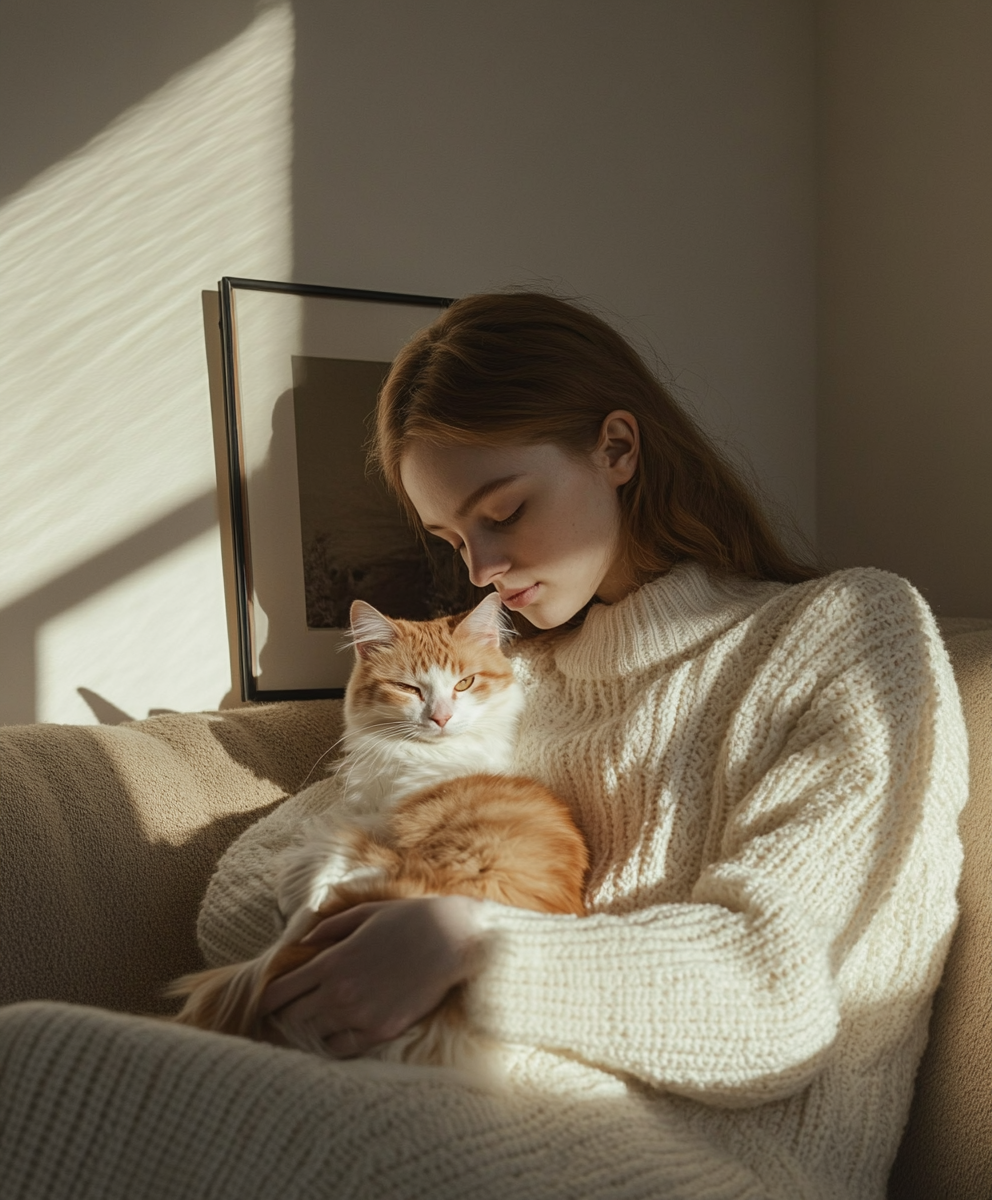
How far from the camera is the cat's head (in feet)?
4.57

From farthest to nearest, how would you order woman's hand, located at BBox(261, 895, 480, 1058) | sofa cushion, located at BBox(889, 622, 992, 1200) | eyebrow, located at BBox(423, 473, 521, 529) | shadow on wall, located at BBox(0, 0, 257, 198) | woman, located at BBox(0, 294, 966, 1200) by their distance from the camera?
1. shadow on wall, located at BBox(0, 0, 257, 198)
2. eyebrow, located at BBox(423, 473, 521, 529)
3. sofa cushion, located at BBox(889, 622, 992, 1200)
4. woman's hand, located at BBox(261, 895, 480, 1058)
5. woman, located at BBox(0, 294, 966, 1200)

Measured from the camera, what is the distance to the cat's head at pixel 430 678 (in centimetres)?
139

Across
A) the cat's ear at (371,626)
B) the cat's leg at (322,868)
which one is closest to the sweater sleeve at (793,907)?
the cat's leg at (322,868)

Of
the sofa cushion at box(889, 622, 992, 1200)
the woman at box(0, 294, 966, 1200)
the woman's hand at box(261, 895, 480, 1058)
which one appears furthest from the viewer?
the sofa cushion at box(889, 622, 992, 1200)

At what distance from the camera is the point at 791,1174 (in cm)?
96

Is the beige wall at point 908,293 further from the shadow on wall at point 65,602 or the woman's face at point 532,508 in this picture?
the shadow on wall at point 65,602

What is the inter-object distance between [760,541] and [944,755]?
0.52 meters

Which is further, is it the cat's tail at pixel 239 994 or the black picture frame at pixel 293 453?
the black picture frame at pixel 293 453

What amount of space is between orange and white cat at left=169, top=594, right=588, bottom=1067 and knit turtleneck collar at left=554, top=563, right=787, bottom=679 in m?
0.16

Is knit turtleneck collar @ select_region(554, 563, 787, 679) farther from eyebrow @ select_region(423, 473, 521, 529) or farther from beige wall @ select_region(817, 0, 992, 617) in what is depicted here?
beige wall @ select_region(817, 0, 992, 617)

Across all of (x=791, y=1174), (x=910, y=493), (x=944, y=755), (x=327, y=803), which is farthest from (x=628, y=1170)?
(x=910, y=493)

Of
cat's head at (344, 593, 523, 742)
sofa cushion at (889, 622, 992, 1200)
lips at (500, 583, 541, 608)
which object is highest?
lips at (500, 583, 541, 608)

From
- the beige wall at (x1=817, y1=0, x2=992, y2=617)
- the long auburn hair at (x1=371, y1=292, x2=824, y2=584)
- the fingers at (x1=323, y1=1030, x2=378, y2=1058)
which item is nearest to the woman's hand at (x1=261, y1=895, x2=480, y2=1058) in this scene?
the fingers at (x1=323, y1=1030, x2=378, y2=1058)

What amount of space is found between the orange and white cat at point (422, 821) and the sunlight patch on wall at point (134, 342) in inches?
18.7
